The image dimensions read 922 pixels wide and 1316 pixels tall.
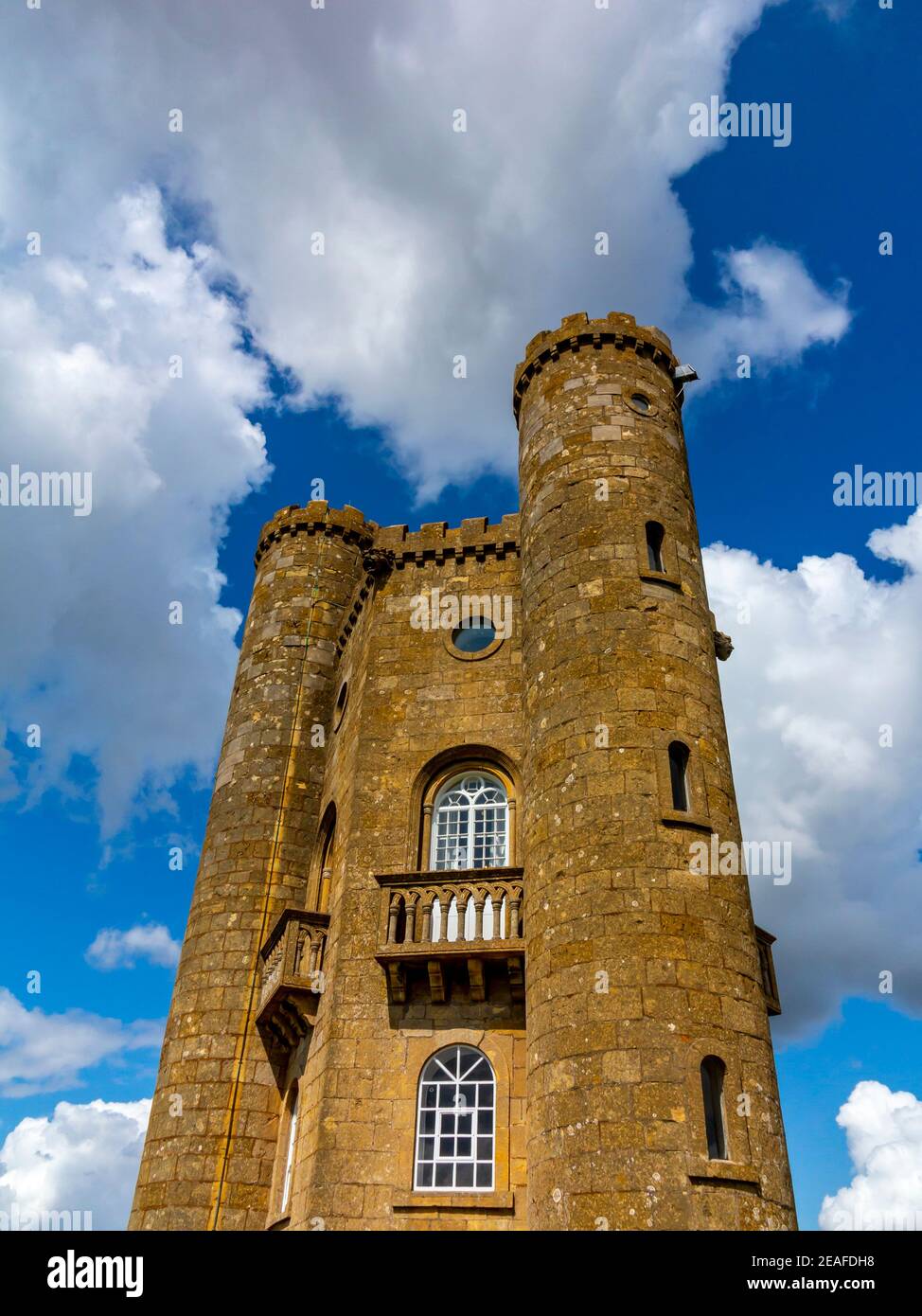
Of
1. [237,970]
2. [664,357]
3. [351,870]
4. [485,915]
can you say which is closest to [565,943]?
[485,915]

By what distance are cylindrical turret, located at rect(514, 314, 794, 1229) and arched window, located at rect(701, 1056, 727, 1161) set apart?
0.03m

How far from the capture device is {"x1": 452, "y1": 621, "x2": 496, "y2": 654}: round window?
732 inches

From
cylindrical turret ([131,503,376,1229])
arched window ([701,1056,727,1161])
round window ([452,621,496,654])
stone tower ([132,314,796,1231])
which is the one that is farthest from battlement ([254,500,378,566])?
arched window ([701,1056,727,1161])

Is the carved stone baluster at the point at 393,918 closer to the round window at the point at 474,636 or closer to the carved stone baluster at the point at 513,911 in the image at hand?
the carved stone baluster at the point at 513,911

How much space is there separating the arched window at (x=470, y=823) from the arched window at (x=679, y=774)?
3605 millimetres

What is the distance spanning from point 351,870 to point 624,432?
8.65 metres

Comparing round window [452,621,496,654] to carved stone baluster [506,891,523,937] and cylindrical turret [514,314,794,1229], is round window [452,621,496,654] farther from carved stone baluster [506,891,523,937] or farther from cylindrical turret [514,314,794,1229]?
carved stone baluster [506,891,523,937]

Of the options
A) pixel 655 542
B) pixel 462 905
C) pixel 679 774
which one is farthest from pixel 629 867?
pixel 655 542

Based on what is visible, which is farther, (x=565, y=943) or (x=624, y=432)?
(x=624, y=432)

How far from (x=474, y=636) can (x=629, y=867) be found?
6891 mm

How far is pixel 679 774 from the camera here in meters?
14.1
